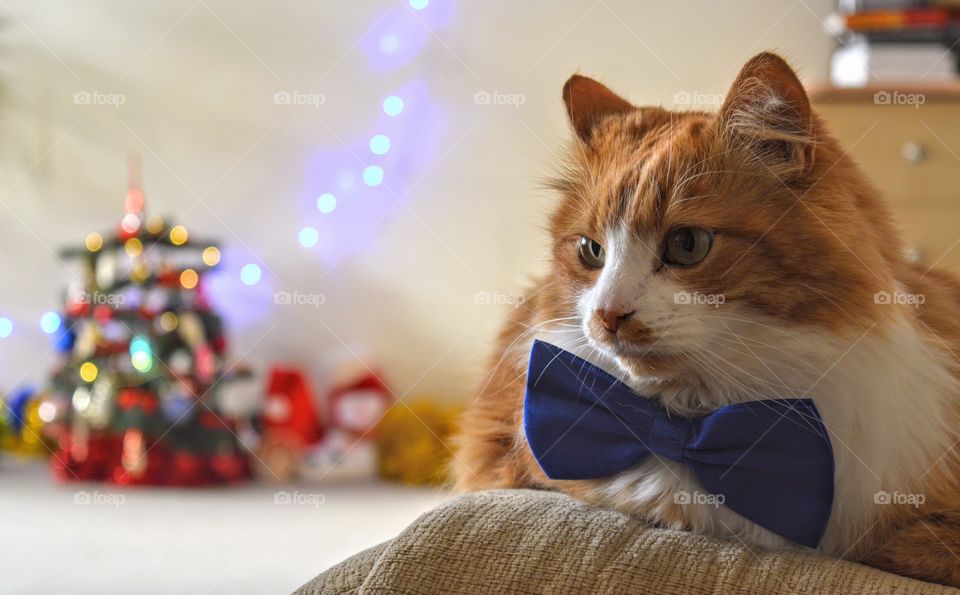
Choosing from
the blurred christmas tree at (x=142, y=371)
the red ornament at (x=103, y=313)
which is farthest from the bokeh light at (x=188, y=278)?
the red ornament at (x=103, y=313)

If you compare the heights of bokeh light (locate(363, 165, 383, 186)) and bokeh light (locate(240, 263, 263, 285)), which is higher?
bokeh light (locate(363, 165, 383, 186))

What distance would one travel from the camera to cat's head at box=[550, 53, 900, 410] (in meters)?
1.08

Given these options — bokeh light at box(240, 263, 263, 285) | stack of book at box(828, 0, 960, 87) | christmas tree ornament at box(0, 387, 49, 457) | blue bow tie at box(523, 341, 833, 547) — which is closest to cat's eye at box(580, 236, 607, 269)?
blue bow tie at box(523, 341, 833, 547)

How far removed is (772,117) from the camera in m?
1.13

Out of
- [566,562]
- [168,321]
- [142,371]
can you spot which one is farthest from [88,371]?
[566,562]

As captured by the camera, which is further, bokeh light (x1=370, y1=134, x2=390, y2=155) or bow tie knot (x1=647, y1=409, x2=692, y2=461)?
bokeh light (x1=370, y1=134, x2=390, y2=155)

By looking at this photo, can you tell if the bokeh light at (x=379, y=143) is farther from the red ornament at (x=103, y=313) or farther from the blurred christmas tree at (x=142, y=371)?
the red ornament at (x=103, y=313)

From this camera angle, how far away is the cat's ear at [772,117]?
1.11 meters

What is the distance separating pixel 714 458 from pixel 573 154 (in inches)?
18.8

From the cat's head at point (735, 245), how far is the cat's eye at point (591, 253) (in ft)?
0.08

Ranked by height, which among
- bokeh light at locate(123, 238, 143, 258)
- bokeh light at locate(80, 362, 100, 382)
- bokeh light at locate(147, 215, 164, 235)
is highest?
bokeh light at locate(147, 215, 164, 235)

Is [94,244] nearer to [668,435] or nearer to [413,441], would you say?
[413,441]

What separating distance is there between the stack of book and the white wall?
75cm

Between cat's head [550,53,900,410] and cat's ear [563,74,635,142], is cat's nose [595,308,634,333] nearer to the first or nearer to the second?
cat's head [550,53,900,410]
